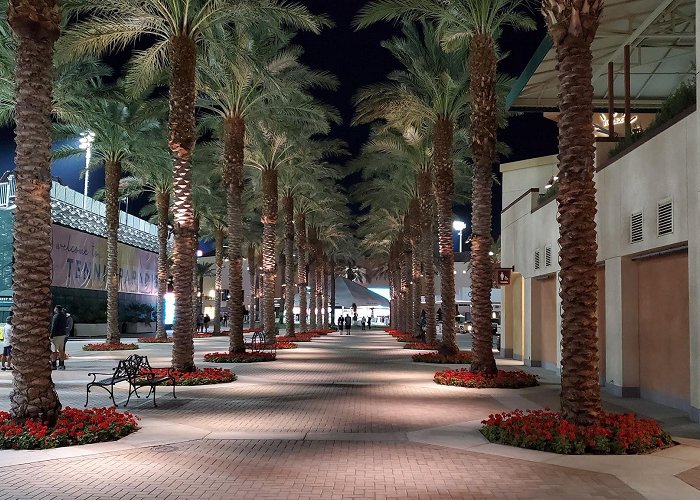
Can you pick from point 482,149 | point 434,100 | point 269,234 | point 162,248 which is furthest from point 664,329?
point 162,248

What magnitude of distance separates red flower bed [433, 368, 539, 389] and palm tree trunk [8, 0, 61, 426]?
34.9ft

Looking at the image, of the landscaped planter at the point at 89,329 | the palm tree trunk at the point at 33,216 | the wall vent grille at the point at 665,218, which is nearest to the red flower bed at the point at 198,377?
the palm tree trunk at the point at 33,216

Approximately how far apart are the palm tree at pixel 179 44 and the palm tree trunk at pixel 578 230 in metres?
11.6

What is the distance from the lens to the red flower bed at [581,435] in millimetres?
10594

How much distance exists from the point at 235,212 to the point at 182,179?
779 cm

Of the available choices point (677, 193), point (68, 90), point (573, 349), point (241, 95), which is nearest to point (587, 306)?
point (573, 349)

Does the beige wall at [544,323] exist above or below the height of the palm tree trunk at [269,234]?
below

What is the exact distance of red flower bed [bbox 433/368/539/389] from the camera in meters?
19.5

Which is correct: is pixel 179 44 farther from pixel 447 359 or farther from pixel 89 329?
pixel 89 329

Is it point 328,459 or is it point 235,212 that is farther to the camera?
point 235,212

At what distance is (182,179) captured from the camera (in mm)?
22000

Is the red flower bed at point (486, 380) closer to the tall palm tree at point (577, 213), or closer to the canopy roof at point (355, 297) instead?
the tall palm tree at point (577, 213)

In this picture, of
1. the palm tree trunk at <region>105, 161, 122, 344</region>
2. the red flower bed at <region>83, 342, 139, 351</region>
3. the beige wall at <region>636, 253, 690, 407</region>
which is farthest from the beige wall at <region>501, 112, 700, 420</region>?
the palm tree trunk at <region>105, 161, 122, 344</region>

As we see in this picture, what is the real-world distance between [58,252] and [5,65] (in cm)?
2510
